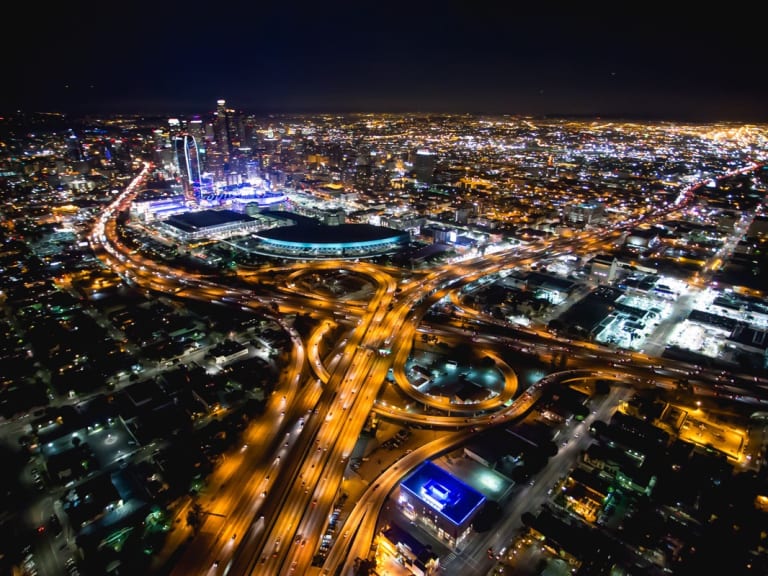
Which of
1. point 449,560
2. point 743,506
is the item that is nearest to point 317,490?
point 449,560

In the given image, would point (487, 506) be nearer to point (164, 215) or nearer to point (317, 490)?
point (317, 490)

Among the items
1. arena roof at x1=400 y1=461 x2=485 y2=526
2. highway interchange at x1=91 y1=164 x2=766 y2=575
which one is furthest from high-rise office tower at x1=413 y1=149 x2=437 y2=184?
arena roof at x1=400 y1=461 x2=485 y2=526

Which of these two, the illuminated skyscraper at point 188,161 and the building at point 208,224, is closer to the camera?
the building at point 208,224

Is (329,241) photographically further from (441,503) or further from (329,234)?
(441,503)

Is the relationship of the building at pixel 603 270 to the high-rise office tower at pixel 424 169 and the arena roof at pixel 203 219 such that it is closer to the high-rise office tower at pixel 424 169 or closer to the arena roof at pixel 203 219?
the arena roof at pixel 203 219

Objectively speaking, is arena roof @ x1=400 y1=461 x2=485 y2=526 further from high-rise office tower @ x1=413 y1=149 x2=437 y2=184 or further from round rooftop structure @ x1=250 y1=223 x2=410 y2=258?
high-rise office tower @ x1=413 y1=149 x2=437 y2=184

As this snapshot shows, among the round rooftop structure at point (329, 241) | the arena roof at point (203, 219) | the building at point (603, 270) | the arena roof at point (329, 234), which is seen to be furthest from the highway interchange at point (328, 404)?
the arena roof at point (203, 219)
